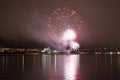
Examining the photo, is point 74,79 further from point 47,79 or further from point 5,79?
point 5,79

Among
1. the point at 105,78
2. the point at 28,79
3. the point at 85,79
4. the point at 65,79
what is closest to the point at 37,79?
the point at 28,79

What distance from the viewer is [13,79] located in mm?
71062

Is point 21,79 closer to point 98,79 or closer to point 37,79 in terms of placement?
point 37,79

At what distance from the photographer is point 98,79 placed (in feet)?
234

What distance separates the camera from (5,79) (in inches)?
2751

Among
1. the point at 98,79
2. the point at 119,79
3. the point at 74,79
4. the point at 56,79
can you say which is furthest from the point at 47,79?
the point at 119,79

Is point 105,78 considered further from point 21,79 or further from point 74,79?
point 21,79

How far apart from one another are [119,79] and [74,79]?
10.7 meters

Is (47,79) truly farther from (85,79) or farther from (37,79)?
(85,79)

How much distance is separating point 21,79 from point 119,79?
77.4ft

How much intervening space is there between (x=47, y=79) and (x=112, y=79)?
52.3ft

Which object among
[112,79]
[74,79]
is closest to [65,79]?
[74,79]

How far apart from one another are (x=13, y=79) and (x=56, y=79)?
34.2ft

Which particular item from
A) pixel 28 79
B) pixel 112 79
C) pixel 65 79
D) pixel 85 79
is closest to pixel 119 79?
pixel 112 79
